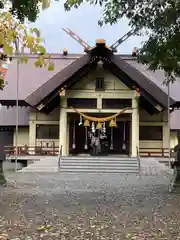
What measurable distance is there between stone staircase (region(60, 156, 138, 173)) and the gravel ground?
7958 mm

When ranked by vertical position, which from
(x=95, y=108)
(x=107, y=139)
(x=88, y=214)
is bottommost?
(x=88, y=214)

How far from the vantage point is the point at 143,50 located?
372 inches

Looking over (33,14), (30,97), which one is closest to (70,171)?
(30,97)

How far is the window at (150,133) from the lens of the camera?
25156 mm

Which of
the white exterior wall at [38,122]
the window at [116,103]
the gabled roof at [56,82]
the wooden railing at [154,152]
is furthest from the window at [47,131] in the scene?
the wooden railing at [154,152]

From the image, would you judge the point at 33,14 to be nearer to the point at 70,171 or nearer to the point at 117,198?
the point at 117,198

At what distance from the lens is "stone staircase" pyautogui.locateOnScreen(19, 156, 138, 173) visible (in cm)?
1880

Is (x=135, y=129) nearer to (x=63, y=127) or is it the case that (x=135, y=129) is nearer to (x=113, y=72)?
(x=113, y=72)

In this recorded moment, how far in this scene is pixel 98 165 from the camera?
19562 mm

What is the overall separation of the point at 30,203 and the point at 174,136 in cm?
2026

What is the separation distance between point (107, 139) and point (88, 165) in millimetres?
6393

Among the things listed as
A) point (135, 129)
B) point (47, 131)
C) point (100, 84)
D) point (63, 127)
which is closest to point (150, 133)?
point (135, 129)

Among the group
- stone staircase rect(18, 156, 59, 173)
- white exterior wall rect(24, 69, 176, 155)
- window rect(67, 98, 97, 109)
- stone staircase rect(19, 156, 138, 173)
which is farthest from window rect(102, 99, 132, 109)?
stone staircase rect(18, 156, 59, 173)

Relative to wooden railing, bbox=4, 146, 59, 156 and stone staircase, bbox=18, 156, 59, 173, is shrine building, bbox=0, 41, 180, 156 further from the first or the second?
stone staircase, bbox=18, 156, 59, 173
